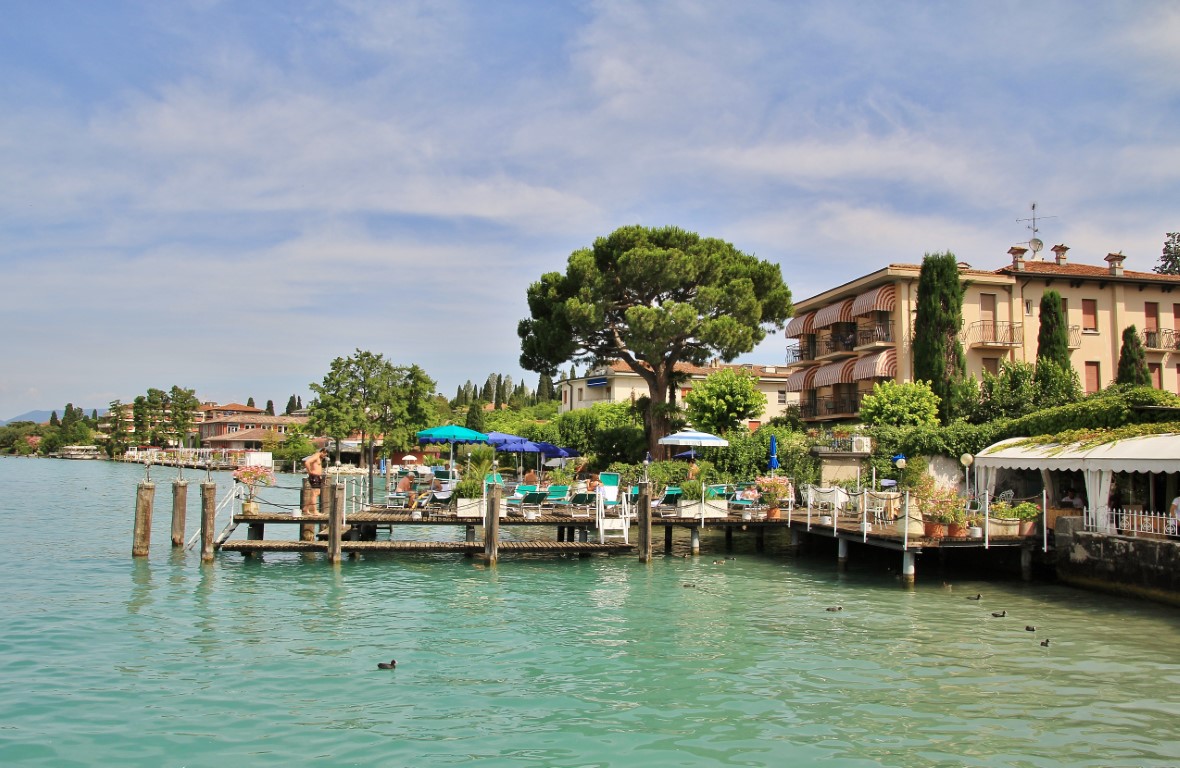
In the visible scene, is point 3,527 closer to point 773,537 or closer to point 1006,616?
point 773,537

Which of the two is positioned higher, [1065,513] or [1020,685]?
[1065,513]

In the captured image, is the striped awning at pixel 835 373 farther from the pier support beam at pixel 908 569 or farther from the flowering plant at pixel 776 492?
the pier support beam at pixel 908 569

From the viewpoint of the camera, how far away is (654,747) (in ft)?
31.7

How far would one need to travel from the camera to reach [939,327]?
36719mm

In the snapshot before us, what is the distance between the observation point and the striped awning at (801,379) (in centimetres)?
4519

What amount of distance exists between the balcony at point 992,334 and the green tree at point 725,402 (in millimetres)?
10691

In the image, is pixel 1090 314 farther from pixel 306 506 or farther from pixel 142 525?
pixel 142 525

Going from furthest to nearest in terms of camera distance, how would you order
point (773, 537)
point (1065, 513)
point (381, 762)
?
point (773, 537), point (1065, 513), point (381, 762)

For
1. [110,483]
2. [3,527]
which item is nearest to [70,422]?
[110,483]

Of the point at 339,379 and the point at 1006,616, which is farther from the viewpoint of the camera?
→ the point at 339,379

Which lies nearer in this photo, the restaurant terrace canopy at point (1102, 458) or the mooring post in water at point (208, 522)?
the restaurant terrace canopy at point (1102, 458)

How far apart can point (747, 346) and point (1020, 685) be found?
26.1 meters

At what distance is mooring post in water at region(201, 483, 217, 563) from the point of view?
20.7 meters

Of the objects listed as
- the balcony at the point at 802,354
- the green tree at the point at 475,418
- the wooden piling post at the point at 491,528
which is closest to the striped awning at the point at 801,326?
the balcony at the point at 802,354
